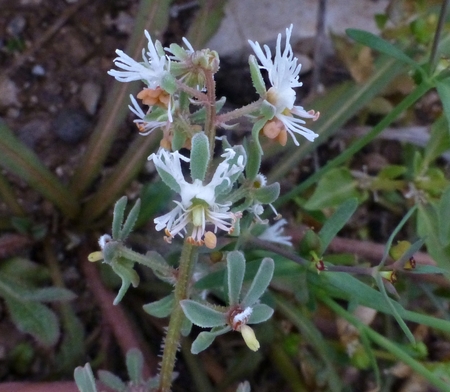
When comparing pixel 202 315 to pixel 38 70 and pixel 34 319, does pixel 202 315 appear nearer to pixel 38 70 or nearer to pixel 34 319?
pixel 34 319

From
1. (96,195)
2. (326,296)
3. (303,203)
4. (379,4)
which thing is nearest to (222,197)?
(326,296)

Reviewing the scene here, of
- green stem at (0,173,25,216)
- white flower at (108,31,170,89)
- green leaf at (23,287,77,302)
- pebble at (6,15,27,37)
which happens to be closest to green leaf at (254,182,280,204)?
white flower at (108,31,170,89)

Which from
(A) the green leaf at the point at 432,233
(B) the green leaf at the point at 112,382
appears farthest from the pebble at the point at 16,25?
(A) the green leaf at the point at 432,233

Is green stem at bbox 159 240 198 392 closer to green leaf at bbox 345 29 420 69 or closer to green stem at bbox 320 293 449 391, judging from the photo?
green stem at bbox 320 293 449 391

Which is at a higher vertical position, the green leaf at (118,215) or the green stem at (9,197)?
the green leaf at (118,215)

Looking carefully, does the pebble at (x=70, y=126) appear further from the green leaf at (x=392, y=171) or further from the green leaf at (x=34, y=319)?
the green leaf at (x=392, y=171)
